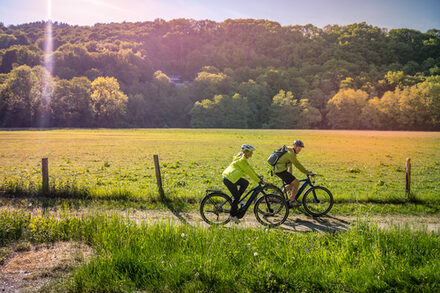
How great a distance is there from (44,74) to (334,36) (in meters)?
136

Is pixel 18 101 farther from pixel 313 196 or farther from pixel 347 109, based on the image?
pixel 347 109

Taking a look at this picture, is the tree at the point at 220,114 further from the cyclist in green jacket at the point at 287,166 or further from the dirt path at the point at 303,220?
the cyclist in green jacket at the point at 287,166

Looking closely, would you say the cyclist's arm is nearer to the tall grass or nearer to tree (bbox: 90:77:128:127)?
the tall grass

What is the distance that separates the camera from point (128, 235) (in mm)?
7113

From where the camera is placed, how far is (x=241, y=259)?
632cm

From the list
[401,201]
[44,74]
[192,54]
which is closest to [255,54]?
[192,54]

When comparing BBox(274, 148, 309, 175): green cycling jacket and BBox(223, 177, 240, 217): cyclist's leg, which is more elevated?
BBox(274, 148, 309, 175): green cycling jacket

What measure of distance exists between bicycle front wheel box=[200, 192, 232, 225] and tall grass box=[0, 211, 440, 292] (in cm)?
137

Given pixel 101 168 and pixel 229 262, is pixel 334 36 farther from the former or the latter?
pixel 229 262

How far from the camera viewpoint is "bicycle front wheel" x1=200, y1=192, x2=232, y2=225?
891 centimetres

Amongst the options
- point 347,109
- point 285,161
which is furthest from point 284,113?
point 285,161

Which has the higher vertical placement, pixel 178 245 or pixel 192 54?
pixel 192 54

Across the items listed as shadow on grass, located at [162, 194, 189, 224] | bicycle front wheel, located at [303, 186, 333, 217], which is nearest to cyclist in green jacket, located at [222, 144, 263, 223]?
shadow on grass, located at [162, 194, 189, 224]

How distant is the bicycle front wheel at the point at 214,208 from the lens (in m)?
8.91
